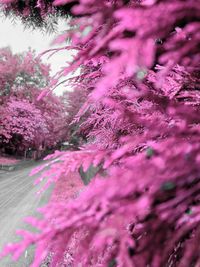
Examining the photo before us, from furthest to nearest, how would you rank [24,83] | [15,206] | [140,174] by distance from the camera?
[24,83] → [15,206] → [140,174]

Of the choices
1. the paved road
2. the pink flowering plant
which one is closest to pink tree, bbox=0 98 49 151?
the paved road

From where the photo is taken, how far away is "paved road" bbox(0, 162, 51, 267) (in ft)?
29.8

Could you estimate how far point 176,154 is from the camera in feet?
4.09

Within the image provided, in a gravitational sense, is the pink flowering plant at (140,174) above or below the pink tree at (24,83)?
below

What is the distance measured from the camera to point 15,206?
1405 centimetres

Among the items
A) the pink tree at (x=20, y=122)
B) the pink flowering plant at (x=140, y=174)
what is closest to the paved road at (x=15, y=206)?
the pink flowering plant at (x=140, y=174)

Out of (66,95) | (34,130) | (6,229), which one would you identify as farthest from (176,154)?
(66,95)

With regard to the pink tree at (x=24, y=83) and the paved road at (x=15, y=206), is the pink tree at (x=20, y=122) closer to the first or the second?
the pink tree at (x=24, y=83)

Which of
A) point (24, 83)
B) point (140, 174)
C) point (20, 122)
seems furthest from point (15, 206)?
point (24, 83)

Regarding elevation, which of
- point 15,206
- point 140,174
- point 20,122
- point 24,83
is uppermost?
point 24,83

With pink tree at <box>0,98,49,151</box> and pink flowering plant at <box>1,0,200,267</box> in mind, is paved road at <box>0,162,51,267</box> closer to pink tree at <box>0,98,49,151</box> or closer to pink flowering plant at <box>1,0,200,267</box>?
pink flowering plant at <box>1,0,200,267</box>

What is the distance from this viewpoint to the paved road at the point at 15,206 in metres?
9.09

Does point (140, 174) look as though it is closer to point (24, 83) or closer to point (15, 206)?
point (15, 206)

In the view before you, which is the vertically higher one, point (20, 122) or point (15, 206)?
point (20, 122)
